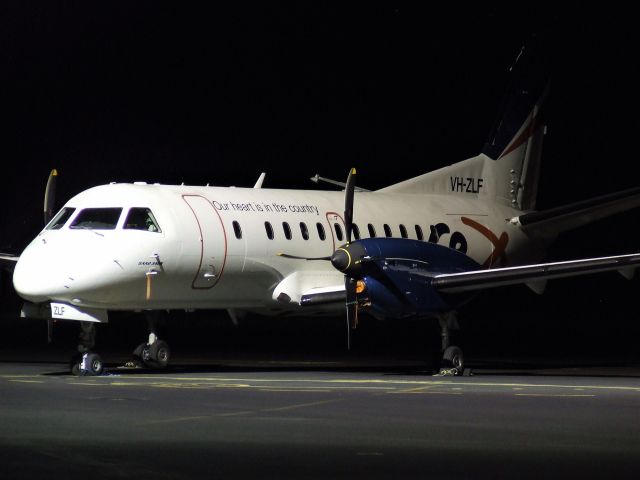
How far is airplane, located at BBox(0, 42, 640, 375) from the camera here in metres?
21.5

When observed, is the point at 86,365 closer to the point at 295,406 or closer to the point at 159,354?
the point at 159,354

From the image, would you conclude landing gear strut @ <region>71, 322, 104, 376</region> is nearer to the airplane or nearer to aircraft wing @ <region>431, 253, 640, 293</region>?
the airplane

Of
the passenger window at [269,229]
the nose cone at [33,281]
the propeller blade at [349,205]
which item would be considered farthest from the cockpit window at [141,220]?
the propeller blade at [349,205]

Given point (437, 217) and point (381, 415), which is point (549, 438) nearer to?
point (381, 415)

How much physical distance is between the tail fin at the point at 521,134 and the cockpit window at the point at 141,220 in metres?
10.8

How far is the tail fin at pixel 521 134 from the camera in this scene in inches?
1209

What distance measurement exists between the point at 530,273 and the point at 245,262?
5060mm

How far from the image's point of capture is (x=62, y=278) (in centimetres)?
2098

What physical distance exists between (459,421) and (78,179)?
36442 mm

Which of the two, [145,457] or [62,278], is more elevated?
[62,278]

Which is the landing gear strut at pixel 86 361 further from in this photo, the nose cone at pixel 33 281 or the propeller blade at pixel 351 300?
the propeller blade at pixel 351 300

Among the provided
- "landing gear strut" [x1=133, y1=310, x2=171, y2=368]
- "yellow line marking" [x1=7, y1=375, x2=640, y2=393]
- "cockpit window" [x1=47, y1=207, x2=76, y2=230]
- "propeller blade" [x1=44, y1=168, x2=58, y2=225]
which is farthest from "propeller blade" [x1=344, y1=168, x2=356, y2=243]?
"propeller blade" [x1=44, y1=168, x2=58, y2=225]

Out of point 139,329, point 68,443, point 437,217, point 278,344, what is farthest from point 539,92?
point 68,443

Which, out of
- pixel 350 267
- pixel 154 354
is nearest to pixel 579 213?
pixel 350 267
